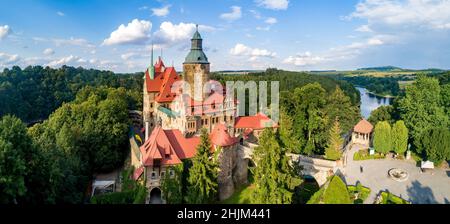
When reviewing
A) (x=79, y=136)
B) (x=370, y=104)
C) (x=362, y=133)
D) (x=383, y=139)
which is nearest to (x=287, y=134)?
(x=383, y=139)

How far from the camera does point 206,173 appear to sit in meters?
24.6

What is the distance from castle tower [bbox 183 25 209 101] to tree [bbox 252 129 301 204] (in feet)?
57.0

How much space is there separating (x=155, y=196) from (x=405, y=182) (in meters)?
19.7

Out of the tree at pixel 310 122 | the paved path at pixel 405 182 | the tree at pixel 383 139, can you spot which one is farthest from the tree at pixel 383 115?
the paved path at pixel 405 182

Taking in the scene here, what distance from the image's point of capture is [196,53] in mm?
37688

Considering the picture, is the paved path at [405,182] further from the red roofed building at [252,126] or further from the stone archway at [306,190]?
the red roofed building at [252,126]

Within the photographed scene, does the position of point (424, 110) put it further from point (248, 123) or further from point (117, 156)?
point (117, 156)

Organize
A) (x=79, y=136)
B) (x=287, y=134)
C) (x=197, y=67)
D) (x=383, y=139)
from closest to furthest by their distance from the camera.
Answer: (x=287, y=134) < (x=383, y=139) < (x=79, y=136) < (x=197, y=67)

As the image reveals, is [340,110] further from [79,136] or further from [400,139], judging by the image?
[79,136]

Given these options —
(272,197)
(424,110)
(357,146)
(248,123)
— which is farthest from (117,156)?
(424,110)

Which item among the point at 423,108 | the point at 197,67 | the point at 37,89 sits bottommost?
the point at 423,108

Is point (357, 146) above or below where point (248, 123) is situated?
below

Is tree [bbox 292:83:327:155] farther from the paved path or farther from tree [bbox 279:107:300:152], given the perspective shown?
the paved path
